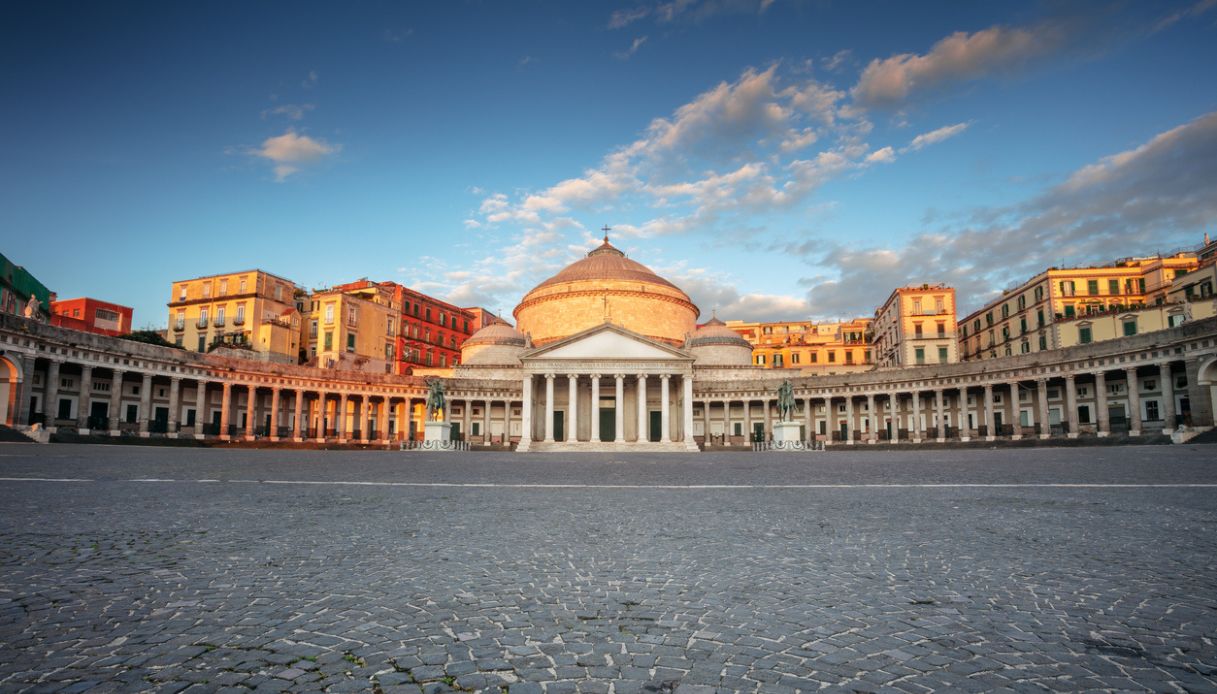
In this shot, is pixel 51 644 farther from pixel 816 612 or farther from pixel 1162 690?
pixel 1162 690

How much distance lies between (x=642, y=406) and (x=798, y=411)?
1739 centimetres

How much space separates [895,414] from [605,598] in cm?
5436

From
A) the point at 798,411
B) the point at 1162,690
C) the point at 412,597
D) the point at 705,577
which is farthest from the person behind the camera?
the point at 798,411

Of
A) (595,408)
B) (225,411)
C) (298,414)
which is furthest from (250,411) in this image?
(595,408)

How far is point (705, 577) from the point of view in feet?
13.9

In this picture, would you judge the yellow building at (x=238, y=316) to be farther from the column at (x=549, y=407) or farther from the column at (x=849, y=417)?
the column at (x=849, y=417)

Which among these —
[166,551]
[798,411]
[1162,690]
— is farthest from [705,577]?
[798,411]

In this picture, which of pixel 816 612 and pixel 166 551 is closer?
pixel 816 612

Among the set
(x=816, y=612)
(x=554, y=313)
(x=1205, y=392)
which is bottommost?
(x=816, y=612)

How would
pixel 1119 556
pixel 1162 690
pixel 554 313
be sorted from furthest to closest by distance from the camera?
pixel 554 313, pixel 1119 556, pixel 1162 690

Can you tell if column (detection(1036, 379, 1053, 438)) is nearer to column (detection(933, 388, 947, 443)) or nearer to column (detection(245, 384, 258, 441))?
column (detection(933, 388, 947, 443))

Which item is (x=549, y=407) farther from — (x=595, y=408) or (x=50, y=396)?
(x=50, y=396)

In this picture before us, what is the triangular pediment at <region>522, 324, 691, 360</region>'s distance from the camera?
165 ft

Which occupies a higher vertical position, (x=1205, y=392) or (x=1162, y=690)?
(x=1205, y=392)
